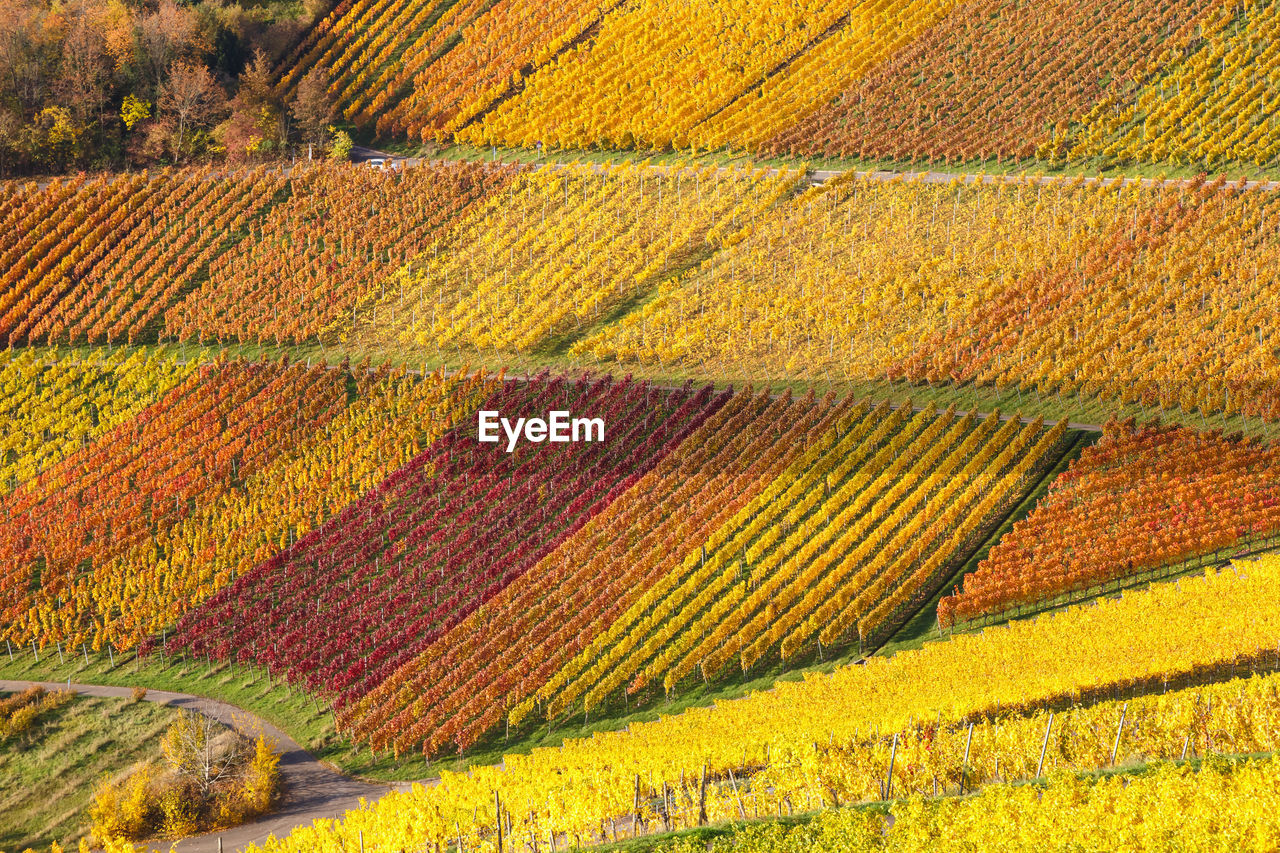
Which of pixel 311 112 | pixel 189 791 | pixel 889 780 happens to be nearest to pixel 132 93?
pixel 311 112

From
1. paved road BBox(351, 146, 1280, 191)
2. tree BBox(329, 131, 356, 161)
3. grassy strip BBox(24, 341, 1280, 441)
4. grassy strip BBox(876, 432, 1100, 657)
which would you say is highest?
tree BBox(329, 131, 356, 161)

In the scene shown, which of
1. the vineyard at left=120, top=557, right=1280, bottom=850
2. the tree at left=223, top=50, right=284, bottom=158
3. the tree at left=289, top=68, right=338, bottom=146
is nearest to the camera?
the vineyard at left=120, top=557, right=1280, bottom=850

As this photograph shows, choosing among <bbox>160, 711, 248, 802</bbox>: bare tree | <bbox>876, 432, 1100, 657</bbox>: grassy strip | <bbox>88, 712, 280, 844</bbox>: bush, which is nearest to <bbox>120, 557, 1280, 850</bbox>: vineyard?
<bbox>876, 432, 1100, 657</bbox>: grassy strip

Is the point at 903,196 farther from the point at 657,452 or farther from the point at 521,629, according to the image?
the point at 521,629

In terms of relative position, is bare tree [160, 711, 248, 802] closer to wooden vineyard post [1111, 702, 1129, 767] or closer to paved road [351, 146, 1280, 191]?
wooden vineyard post [1111, 702, 1129, 767]

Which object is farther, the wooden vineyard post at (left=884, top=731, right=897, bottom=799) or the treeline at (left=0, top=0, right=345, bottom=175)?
the treeline at (left=0, top=0, right=345, bottom=175)

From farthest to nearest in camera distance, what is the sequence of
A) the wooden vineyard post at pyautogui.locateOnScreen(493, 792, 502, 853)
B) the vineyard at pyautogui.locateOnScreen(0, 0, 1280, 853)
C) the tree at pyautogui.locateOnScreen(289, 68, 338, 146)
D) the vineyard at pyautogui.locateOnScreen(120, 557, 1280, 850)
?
the tree at pyautogui.locateOnScreen(289, 68, 338, 146)
the vineyard at pyautogui.locateOnScreen(0, 0, 1280, 853)
the wooden vineyard post at pyautogui.locateOnScreen(493, 792, 502, 853)
the vineyard at pyautogui.locateOnScreen(120, 557, 1280, 850)
